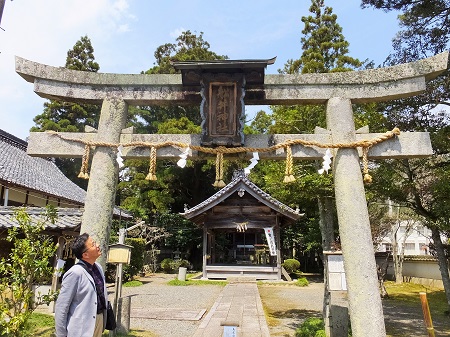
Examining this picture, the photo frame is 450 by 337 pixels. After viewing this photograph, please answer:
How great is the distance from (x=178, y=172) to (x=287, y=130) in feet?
45.3

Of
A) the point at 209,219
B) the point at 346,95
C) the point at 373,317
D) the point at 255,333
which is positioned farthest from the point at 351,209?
the point at 209,219

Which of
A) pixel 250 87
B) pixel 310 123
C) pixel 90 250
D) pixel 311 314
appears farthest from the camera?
pixel 310 123

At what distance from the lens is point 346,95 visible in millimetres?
4770

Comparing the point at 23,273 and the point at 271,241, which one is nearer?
the point at 23,273

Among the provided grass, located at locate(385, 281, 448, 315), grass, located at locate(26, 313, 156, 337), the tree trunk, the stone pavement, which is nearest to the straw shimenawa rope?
the stone pavement

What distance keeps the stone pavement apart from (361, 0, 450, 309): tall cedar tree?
4.31 metres

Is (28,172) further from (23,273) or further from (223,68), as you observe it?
(223,68)

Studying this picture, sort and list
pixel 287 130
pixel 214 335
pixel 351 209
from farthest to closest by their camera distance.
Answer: pixel 287 130 < pixel 214 335 < pixel 351 209

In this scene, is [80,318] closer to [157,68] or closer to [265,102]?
[265,102]

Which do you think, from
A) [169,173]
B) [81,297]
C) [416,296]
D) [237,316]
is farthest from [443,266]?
[169,173]

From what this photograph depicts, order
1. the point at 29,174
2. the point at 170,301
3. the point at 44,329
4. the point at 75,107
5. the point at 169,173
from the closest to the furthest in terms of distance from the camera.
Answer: the point at 44,329, the point at 170,301, the point at 29,174, the point at 169,173, the point at 75,107

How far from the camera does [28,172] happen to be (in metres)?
17.2

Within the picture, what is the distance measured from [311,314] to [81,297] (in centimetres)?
803

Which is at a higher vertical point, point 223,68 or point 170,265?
point 223,68
